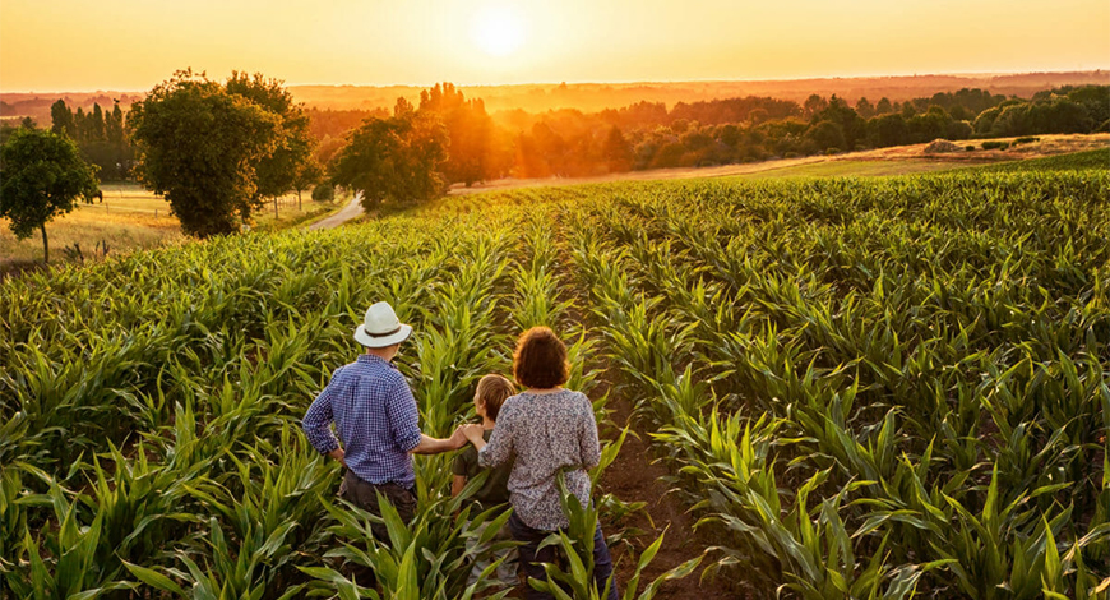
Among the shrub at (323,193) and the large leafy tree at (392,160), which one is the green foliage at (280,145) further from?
the shrub at (323,193)

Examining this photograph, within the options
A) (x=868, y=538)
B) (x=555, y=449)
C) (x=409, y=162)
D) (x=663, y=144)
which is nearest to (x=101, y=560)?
(x=555, y=449)

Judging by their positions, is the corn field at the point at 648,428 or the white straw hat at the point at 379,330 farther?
the white straw hat at the point at 379,330

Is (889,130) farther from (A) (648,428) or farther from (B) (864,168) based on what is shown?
(A) (648,428)

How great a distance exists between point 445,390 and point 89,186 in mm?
41001

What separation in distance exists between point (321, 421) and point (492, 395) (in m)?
1.02

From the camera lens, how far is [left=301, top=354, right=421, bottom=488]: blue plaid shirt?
12.9 ft

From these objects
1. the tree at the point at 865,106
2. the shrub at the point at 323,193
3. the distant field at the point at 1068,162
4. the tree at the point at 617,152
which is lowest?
the shrub at the point at 323,193

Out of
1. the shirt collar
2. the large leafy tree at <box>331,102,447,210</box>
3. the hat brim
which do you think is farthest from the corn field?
the large leafy tree at <box>331,102,447,210</box>

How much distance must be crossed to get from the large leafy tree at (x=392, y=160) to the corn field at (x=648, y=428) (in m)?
52.4

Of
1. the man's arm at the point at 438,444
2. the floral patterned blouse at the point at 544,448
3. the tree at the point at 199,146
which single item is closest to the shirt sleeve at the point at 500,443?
the floral patterned blouse at the point at 544,448

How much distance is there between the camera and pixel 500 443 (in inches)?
150

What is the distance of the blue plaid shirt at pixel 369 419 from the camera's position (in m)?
3.93

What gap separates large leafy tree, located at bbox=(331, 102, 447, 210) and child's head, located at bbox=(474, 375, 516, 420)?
61281mm

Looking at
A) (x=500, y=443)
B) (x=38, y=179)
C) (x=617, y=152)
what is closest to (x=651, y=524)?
(x=500, y=443)
